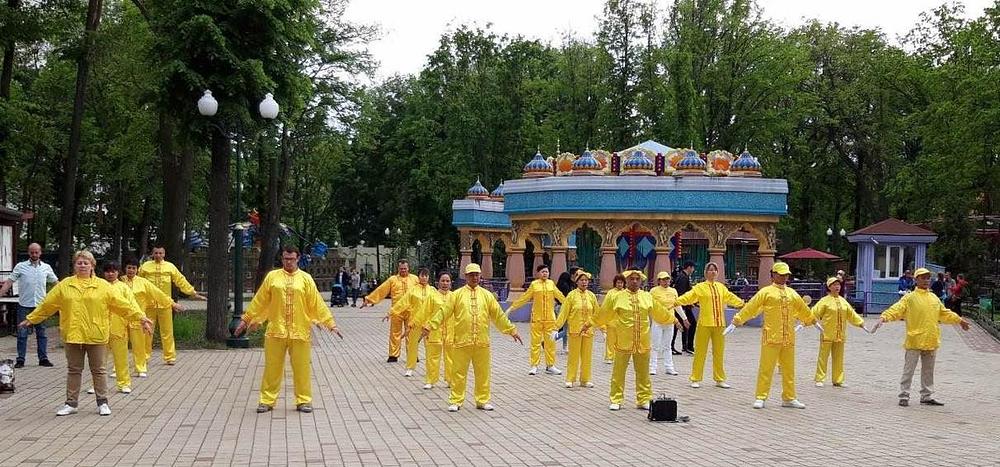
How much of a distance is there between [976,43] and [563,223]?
17696 mm

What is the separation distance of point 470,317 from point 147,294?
591cm

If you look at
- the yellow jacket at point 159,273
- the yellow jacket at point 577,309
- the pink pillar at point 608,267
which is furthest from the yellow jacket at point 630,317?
the pink pillar at point 608,267

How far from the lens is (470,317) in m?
11.7

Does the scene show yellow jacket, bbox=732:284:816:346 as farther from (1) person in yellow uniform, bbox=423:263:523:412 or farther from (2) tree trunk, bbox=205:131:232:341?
(2) tree trunk, bbox=205:131:232:341

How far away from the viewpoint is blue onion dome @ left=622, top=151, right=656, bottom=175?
28.3 m

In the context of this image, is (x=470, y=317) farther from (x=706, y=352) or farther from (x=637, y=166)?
(x=637, y=166)

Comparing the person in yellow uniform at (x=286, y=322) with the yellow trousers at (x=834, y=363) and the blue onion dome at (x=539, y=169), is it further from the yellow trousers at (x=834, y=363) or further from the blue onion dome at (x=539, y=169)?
the blue onion dome at (x=539, y=169)

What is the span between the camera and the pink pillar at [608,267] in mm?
27766

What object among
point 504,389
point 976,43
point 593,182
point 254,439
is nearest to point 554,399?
point 504,389

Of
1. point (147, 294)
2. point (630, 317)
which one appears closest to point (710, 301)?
point (630, 317)

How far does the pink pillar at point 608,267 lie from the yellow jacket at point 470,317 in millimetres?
15643

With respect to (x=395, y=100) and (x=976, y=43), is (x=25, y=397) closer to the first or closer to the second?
(x=976, y=43)

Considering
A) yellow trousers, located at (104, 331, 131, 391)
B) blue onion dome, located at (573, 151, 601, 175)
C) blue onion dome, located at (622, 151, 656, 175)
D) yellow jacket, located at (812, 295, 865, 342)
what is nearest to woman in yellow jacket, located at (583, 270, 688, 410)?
yellow jacket, located at (812, 295, 865, 342)

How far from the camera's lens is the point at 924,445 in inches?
391
